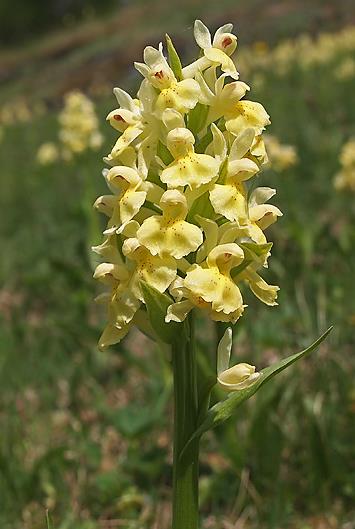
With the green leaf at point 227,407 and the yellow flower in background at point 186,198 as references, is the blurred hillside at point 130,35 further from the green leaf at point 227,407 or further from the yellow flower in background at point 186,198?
the green leaf at point 227,407

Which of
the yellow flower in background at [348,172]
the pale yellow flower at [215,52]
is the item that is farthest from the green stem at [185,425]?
the yellow flower in background at [348,172]

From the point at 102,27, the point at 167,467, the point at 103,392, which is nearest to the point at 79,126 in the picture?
the point at 103,392

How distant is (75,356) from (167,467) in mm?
1220

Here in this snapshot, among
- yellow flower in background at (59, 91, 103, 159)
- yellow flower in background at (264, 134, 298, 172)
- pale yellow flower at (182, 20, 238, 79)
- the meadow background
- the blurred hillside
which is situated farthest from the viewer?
the blurred hillside

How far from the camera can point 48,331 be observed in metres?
3.57

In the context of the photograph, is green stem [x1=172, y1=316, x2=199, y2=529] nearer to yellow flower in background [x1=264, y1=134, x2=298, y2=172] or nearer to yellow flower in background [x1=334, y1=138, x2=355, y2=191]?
yellow flower in background [x1=334, y1=138, x2=355, y2=191]

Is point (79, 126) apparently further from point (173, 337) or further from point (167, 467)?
point (173, 337)

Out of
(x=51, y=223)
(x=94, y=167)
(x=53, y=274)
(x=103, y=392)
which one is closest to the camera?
(x=103, y=392)

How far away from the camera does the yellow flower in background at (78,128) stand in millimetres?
4312

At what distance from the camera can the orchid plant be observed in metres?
Answer: 1.32

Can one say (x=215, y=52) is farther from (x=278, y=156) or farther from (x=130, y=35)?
(x=130, y=35)

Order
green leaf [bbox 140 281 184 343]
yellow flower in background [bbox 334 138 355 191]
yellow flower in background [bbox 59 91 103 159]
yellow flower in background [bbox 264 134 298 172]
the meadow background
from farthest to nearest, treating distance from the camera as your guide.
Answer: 1. yellow flower in background [bbox 59 91 103 159]
2. yellow flower in background [bbox 264 134 298 172]
3. yellow flower in background [bbox 334 138 355 191]
4. the meadow background
5. green leaf [bbox 140 281 184 343]

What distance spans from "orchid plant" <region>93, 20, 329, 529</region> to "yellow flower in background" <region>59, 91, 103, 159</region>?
9.46 ft

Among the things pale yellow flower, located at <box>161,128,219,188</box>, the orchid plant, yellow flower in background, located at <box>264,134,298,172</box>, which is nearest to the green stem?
the orchid plant
